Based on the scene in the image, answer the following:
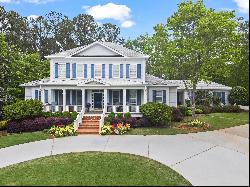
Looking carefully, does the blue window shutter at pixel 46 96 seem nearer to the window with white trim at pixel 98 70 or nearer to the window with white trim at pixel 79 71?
the window with white trim at pixel 79 71

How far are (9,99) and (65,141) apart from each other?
12.1 metres

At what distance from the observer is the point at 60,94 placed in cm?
3183

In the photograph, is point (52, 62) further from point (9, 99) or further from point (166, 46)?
point (166, 46)

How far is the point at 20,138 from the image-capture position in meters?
22.2

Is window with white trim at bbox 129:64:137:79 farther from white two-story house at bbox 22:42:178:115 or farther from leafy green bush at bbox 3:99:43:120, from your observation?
leafy green bush at bbox 3:99:43:120

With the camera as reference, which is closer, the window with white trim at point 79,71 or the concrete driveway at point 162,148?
the concrete driveway at point 162,148

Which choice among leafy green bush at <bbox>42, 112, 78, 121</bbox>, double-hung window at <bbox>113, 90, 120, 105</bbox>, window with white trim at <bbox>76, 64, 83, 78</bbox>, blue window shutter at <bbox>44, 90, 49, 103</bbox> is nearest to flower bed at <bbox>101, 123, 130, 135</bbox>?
leafy green bush at <bbox>42, 112, 78, 121</bbox>

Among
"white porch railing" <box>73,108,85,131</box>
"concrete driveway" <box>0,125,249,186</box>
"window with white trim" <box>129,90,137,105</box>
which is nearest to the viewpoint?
"concrete driveway" <box>0,125,249,186</box>

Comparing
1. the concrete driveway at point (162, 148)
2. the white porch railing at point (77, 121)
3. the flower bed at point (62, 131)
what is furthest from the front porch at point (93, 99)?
the concrete driveway at point (162, 148)

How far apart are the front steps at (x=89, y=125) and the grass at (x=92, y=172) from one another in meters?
7.31

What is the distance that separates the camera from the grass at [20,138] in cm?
2102

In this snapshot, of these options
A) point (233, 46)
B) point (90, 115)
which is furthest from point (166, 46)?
point (90, 115)

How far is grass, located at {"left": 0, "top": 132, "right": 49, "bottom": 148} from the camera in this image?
21.0 m

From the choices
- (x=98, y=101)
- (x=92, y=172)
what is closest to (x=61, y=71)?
(x=98, y=101)
